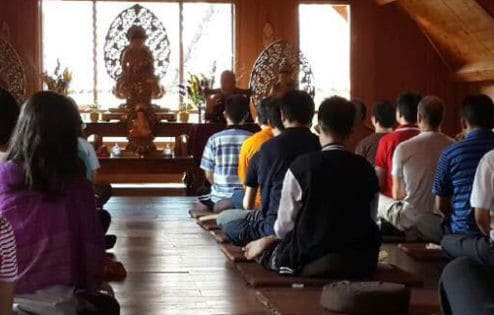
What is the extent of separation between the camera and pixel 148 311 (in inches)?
161

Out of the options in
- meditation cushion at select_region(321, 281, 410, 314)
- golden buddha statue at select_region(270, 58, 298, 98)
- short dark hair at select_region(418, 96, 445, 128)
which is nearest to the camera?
meditation cushion at select_region(321, 281, 410, 314)

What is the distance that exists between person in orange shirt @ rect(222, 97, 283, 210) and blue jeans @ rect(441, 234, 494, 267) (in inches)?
40.9

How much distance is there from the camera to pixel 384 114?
6504 mm

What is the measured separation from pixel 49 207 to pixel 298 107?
2074 mm

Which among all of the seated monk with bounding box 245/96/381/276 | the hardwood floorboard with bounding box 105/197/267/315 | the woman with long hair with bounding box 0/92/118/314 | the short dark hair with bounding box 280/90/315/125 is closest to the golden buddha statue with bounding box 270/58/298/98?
the hardwood floorboard with bounding box 105/197/267/315

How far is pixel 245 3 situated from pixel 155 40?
1906 mm

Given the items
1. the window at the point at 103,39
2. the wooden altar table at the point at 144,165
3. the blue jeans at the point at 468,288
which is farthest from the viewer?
the window at the point at 103,39

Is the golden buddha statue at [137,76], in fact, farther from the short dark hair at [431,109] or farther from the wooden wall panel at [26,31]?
the short dark hair at [431,109]

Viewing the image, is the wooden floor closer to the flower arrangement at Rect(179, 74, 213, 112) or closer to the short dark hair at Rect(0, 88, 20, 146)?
the short dark hair at Rect(0, 88, 20, 146)

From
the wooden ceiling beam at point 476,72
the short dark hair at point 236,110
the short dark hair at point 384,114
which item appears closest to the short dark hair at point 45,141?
the short dark hair at point 236,110

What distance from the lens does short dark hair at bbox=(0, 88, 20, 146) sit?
9.73 ft

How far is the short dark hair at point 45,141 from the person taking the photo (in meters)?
2.77

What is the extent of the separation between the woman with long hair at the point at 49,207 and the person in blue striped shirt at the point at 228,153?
3.52 metres

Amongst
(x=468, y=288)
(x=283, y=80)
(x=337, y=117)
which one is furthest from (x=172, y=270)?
(x=283, y=80)
